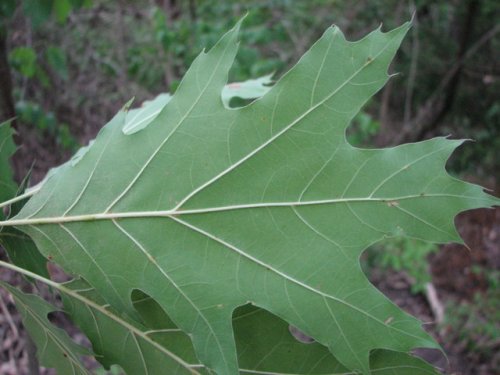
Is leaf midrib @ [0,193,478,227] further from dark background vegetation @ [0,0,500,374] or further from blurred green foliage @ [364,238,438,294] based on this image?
blurred green foliage @ [364,238,438,294]

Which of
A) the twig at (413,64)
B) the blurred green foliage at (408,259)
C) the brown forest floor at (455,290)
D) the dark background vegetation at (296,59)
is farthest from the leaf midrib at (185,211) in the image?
the twig at (413,64)

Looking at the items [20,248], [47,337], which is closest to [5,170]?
[20,248]

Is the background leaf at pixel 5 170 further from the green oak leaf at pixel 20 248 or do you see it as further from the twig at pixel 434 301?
the twig at pixel 434 301

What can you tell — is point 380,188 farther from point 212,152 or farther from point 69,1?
point 69,1

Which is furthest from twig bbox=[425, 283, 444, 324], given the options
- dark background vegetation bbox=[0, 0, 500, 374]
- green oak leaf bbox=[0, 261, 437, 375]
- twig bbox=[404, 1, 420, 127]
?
green oak leaf bbox=[0, 261, 437, 375]

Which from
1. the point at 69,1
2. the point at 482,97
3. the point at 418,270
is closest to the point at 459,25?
the point at 482,97

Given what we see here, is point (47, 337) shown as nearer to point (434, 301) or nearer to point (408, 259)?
point (408, 259)
